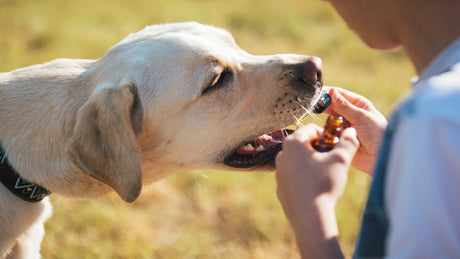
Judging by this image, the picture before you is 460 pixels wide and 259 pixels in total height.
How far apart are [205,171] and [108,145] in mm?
2850

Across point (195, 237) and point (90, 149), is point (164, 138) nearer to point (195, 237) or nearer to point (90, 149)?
point (90, 149)

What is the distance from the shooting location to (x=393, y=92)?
7.23m

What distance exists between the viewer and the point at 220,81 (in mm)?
2770

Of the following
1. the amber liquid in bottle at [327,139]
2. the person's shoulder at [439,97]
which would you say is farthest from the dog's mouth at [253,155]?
the person's shoulder at [439,97]

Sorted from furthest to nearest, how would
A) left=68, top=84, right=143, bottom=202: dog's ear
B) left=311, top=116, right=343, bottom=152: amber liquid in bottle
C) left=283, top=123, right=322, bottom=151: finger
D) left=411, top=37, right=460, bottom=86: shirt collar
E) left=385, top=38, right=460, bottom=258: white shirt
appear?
left=68, top=84, right=143, bottom=202: dog's ear → left=311, top=116, right=343, bottom=152: amber liquid in bottle → left=283, top=123, right=322, bottom=151: finger → left=411, top=37, right=460, bottom=86: shirt collar → left=385, top=38, right=460, bottom=258: white shirt

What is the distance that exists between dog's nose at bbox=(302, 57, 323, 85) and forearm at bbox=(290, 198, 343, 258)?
128 centimetres

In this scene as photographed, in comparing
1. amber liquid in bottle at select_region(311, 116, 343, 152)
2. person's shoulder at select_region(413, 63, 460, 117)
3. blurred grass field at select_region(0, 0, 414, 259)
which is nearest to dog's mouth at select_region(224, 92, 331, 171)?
amber liquid in bottle at select_region(311, 116, 343, 152)

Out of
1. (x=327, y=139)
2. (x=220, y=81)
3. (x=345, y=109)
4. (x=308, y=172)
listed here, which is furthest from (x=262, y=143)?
(x=308, y=172)

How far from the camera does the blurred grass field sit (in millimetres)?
4098

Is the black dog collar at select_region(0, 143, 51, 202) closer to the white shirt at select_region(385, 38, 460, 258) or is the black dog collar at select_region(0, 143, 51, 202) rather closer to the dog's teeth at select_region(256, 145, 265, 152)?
the dog's teeth at select_region(256, 145, 265, 152)

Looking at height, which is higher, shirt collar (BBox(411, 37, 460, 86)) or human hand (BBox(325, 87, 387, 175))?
shirt collar (BBox(411, 37, 460, 86))

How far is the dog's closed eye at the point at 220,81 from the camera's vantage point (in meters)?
2.69

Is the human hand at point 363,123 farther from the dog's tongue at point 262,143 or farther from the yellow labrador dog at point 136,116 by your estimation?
the dog's tongue at point 262,143

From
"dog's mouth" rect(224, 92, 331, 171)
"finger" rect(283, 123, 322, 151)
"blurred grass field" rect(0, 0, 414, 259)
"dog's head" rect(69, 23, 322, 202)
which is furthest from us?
"blurred grass field" rect(0, 0, 414, 259)
